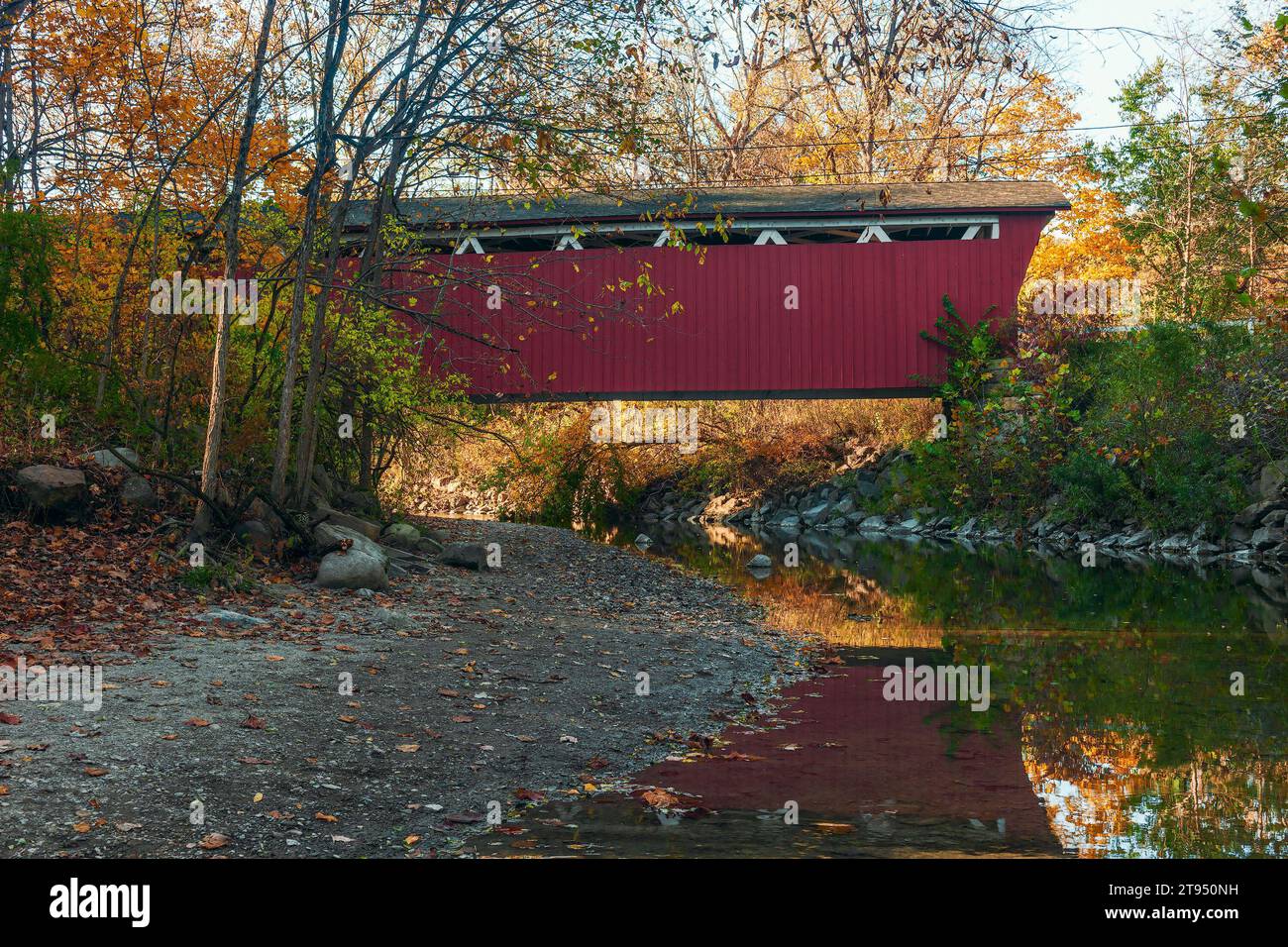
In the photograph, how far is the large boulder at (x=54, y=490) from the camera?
31.6ft

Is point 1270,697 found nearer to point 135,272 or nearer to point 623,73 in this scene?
point 623,73

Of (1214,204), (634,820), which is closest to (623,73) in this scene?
(634,820)

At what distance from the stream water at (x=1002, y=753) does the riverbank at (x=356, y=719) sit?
45 centimetres

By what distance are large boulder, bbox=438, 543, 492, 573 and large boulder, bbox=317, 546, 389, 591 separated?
2016mm

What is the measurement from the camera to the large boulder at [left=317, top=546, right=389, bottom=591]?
9781 millimetres

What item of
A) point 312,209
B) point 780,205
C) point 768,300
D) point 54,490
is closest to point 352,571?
point 54,490

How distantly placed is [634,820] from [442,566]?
748 cm

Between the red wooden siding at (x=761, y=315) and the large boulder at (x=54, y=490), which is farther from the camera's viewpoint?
the red wooden siding at (x=761, y=315)

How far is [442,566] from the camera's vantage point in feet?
39.0

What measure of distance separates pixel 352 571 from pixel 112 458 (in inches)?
117

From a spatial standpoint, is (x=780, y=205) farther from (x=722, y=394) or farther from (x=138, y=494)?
(x=138, y=494)
